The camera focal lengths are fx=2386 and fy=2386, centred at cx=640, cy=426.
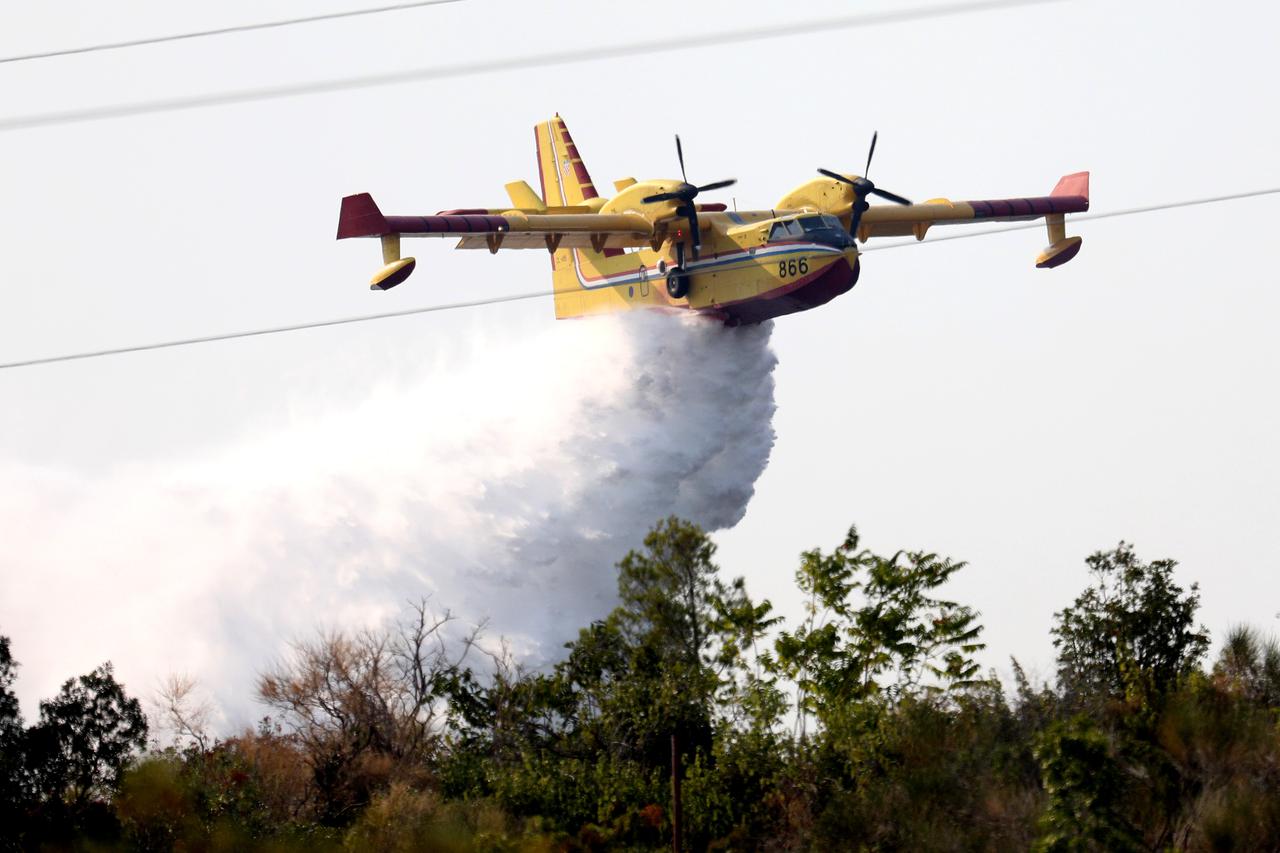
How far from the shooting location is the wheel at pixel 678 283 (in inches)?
1558

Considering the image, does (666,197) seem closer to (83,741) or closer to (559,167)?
(559,167)

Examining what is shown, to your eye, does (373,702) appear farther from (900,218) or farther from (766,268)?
(900,218)

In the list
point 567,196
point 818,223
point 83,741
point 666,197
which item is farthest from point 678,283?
point 83,741

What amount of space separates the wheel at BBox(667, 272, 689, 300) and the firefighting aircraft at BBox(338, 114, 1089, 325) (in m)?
0.02

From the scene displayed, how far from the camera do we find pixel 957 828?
86.7 feet

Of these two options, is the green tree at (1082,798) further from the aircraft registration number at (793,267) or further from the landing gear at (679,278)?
the landing gear at (679,278)

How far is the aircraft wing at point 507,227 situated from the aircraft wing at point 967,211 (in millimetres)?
5178

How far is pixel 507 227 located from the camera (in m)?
38.4

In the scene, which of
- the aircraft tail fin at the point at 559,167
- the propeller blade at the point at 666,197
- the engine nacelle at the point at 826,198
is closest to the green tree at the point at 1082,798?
the propeller blade at the point at 666,197

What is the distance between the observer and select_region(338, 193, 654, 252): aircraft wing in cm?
3656

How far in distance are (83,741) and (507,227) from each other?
472 inches

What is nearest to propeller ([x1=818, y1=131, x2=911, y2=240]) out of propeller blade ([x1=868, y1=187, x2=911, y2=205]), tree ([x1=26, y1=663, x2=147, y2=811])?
propeller blade ([x1=868, y1=187, x2=911, y2=205])

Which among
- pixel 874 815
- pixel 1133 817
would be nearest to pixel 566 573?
pixel 874 815

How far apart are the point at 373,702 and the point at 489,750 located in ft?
7.16
